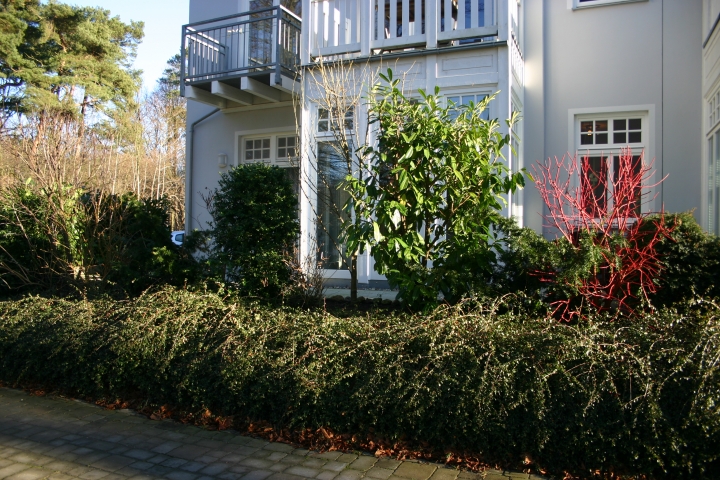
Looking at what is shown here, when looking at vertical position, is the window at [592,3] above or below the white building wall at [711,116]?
above

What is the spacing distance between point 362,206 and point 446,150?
100cm

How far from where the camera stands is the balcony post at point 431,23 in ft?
27.3

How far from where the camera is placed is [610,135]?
9.36m

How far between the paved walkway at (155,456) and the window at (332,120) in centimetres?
370

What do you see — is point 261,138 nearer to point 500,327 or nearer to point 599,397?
point 500,327

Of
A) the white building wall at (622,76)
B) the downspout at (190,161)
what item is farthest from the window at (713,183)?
the downspout at (190,161)

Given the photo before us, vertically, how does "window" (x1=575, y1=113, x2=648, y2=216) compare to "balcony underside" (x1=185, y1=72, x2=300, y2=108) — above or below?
below

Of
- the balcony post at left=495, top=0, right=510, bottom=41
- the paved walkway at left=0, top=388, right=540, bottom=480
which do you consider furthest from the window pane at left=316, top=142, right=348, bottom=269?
→ the paved walkway at left=0, top=388, right=540, bottom=480

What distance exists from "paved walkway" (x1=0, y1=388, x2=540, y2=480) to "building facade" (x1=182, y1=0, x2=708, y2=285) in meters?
3.68

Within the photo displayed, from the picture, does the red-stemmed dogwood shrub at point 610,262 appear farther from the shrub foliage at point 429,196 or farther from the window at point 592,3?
the window at point 592,3

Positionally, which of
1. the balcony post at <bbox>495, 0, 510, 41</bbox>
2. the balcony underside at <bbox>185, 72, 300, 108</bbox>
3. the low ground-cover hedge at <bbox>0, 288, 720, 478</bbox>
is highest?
the balcony post at <bbox>495, 0, 510, 41</bbox>

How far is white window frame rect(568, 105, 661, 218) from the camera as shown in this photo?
9016 mm

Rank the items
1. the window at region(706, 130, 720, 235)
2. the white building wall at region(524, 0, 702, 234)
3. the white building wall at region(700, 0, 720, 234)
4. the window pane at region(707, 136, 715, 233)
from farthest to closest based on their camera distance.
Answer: the white building wall at region(524, 0, 702, 234), the window pane at region(707, 136, 715, 233), the white building wall at region(700, 0, 720, 234), the window at region(706, 130, 720, 235)

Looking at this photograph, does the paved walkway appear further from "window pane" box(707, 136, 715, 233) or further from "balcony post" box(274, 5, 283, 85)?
"balcony post" box(274, 5, 283, 85)
